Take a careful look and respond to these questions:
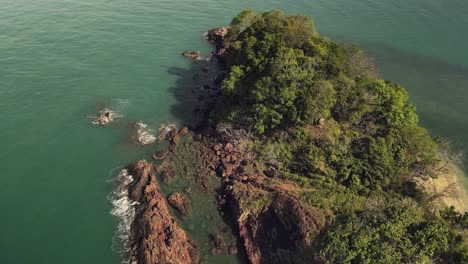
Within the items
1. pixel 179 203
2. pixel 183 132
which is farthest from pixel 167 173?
pixel 183 132

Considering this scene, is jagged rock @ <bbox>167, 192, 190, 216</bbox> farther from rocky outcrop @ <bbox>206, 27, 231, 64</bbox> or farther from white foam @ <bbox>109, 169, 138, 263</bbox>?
rocky outcrop @ <bbox>206, 27, 231, 64</bbox>

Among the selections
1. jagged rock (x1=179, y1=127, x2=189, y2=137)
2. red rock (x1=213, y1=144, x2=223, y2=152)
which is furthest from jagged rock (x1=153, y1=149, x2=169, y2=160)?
red rock (x1=213, y1=144, x2=223, y2=152)

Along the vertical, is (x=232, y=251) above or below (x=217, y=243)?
below

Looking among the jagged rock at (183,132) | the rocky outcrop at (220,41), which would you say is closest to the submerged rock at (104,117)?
the jagged rock at (183,132)

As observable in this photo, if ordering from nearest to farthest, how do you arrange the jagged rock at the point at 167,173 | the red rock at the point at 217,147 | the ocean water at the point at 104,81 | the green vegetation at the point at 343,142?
the green vegetation at the point at 343,142 → the ocean water at the point at 104,81 → the jagged rock at the point at 167,173 → the red rock at the point at 217,147

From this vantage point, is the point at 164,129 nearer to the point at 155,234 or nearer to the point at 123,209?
the point at 123,209

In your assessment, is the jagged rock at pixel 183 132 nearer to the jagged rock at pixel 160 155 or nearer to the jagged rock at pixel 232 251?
the jagged rock at pixel 160 155

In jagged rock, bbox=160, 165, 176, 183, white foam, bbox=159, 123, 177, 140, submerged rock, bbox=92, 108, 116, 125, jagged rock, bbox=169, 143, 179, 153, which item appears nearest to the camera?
jagged rock, bbox=160, 165, 176, 183
